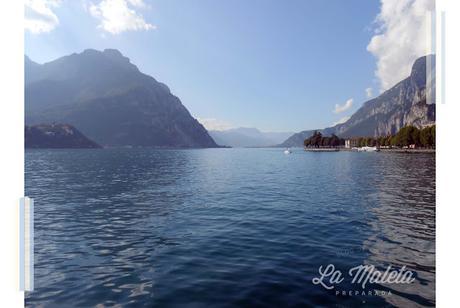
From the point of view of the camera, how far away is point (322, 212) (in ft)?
79.7

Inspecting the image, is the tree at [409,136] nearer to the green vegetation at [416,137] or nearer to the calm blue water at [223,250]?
the green vegetation at [416,137]

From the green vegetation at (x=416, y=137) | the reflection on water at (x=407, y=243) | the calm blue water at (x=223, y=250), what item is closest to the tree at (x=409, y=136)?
the green vegetation at (x=416, y=137)

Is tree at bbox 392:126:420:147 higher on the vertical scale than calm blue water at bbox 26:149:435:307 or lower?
higher

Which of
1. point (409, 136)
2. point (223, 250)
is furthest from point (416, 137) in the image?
point (223, 250)

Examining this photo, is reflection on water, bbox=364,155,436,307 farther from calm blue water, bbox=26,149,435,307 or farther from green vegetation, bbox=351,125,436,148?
green vegetation, bbox=351,125,436,148

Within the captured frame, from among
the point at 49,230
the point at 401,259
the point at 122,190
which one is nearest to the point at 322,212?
the point at 401,259

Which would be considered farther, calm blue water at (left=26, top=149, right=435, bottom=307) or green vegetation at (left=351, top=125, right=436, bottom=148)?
green vegetation at (left=351, top=125, right=436, bottom=148)

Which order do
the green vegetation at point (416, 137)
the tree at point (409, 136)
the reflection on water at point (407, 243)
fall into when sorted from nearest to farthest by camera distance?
the reflection on water at point (407, 243) < the green vegetation at point (416, 137) < the tree at point (409, 136)

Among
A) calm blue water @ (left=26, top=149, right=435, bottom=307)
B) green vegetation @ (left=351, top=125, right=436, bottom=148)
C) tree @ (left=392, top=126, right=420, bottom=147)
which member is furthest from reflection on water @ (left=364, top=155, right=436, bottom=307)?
tree @ (left=392, top=126, right=420, bottom=147)

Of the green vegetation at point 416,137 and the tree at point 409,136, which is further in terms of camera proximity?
the tree at point 409,136

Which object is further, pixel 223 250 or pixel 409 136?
pixel 409 136

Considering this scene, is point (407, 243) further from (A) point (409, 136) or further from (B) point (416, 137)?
(A) point (409, 136)
